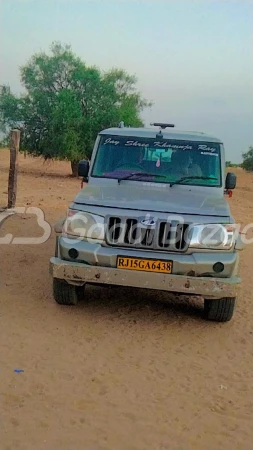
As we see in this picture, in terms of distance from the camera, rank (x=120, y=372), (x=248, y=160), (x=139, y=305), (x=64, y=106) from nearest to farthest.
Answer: (x=120, y=372)
(x=139, y=305)
(x=64, y=106)
(x=248, y=160)

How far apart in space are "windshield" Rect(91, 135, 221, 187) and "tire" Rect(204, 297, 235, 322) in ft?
4.67

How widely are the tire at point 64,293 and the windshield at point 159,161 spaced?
1.45m

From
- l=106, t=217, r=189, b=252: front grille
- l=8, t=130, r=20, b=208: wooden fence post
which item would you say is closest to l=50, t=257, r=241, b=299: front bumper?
l=106, t=217, r=189, b=252: front grille

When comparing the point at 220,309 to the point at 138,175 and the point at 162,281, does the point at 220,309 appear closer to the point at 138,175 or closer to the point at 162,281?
the point at 162,281

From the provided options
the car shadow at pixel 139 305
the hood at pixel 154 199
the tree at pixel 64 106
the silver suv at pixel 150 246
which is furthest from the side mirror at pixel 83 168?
the tree at pixel 64 106

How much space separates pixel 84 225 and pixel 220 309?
1580 millimetres

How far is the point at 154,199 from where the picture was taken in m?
5.67

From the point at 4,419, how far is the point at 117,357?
4.55 feet

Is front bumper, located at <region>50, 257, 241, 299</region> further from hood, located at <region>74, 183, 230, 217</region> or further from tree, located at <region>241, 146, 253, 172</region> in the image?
tree, located at <region>241, 146, 253, 172</region>

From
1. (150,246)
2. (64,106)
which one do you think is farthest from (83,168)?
(64,106)

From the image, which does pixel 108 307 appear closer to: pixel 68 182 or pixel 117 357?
pixel 117 357

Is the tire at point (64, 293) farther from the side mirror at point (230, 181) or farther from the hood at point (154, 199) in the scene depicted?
the side mirror at point (230, 181)

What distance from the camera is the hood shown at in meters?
5.43

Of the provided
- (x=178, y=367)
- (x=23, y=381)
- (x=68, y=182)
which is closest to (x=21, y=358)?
(x=23, y=381)
